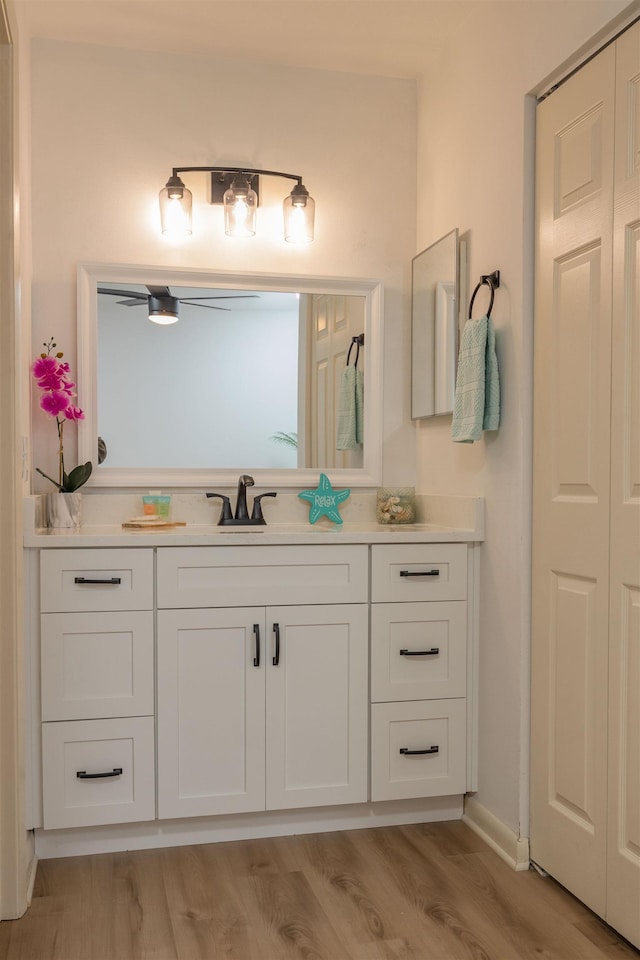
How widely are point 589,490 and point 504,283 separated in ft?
2.34

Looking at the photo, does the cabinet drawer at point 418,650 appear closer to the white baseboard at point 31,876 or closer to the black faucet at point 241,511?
the black faucet at point 241,511

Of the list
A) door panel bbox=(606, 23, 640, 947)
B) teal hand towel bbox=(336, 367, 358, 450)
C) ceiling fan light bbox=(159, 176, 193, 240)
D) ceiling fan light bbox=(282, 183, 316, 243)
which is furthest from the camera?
teal hand towel bbox=(336, 367, 358, 450)

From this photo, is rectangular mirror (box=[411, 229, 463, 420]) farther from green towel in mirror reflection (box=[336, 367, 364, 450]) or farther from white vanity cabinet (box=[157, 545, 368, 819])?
white vanity cabinet (box=[157, 545, 368, 819])

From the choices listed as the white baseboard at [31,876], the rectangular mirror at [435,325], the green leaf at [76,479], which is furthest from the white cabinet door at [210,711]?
the rectangular mirror at [435,325]

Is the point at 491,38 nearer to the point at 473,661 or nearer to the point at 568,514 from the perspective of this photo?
the point at 568,514

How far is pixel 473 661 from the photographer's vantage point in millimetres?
2555

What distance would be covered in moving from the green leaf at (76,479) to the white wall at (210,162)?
0.50 feet

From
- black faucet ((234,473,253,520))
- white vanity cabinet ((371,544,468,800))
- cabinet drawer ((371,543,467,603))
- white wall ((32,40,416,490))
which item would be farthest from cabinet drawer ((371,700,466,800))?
white wall ((32,40,416,490))

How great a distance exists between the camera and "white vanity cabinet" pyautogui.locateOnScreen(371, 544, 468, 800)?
249cm

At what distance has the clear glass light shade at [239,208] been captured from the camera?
282cm

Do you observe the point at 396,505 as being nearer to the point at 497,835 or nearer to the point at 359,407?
the point at 359,407

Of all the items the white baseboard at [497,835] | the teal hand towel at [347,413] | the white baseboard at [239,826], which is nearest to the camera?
the white baseboard at [497,835]

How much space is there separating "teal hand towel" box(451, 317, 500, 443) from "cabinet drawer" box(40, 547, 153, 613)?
38.9 inches

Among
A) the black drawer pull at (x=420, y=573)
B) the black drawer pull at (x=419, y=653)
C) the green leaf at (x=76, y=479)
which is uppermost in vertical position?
the green leaf at (x=76, y=479)
